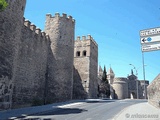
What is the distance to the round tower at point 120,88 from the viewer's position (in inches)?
1964

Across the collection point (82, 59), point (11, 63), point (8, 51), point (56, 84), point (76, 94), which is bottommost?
point (76, 94)

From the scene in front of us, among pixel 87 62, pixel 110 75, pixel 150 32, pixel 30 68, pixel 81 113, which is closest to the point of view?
pixel 150 32

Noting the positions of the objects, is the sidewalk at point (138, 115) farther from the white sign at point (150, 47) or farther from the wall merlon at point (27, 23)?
the wall merlon at point (27, 23)

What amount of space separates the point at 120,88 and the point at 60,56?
3144 cm

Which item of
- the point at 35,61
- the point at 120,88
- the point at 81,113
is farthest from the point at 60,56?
the point at 120,88

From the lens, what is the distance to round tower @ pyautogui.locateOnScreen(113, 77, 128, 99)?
49888mm

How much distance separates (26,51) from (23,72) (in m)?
2.17

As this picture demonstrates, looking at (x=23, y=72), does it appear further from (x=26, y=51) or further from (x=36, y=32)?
(x=36, y=32)

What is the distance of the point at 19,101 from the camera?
1612 cm

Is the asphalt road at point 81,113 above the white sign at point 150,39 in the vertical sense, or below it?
below

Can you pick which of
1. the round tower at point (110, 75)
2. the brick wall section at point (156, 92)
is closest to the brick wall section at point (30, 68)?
the brick wall section at point (156, 92)

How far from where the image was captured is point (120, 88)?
50062 mm

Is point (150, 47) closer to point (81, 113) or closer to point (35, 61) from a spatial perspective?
point (81, 113)

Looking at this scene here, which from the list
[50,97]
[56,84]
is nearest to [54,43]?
[56,84]
